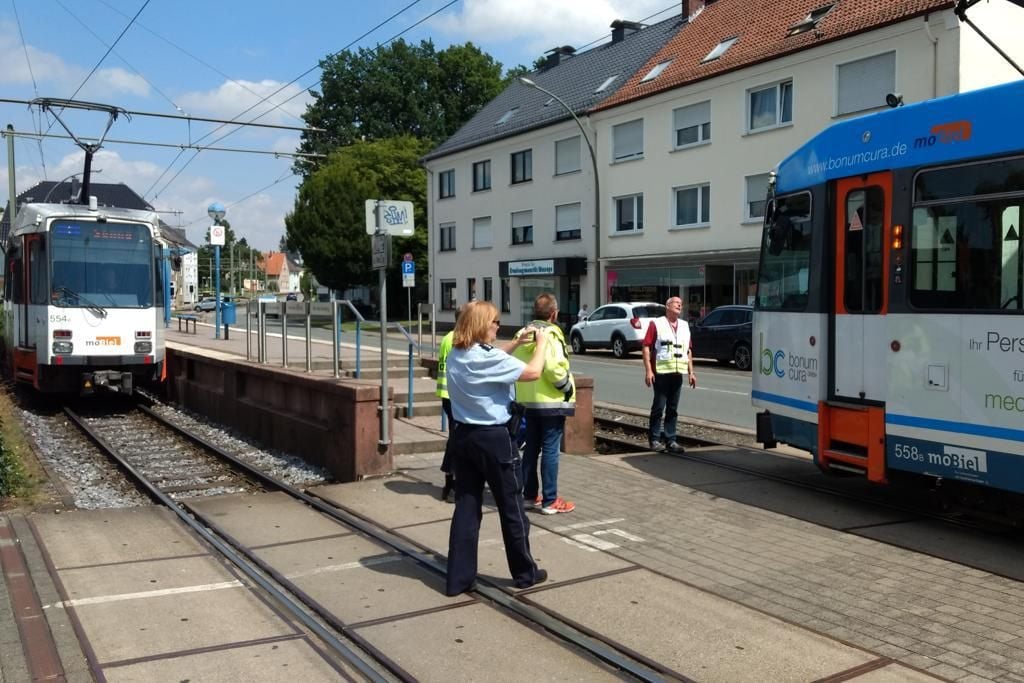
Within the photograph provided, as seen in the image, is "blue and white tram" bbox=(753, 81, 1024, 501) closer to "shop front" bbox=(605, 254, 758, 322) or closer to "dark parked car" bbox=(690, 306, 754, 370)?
"dark parked car" bbox=(690, 306, 754, 370)

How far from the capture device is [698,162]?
29500mm

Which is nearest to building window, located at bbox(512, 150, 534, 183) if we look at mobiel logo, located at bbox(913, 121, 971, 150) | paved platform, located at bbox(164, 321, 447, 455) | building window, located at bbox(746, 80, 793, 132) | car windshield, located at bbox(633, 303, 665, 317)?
building window, located at bbox(746, 80, 793, 132)

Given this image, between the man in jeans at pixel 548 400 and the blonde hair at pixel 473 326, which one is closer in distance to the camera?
the blonde hair at pixel 473 326

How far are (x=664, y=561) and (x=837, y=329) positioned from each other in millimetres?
2666

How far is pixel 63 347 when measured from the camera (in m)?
14.8

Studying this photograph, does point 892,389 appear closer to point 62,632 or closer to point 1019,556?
point 1019,556

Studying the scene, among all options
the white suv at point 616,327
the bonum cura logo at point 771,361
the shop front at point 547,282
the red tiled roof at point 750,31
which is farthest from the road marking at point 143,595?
the shop front at point 547,282

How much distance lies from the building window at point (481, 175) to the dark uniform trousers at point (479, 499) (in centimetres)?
3700

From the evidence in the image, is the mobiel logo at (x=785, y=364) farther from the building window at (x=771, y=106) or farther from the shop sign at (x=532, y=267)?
the shop sign at (x=532, y=267)

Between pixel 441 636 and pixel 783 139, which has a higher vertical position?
pixel 783 139

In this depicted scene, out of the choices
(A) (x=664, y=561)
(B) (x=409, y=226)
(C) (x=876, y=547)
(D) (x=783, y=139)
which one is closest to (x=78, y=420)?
(B) (x=409, y=226)

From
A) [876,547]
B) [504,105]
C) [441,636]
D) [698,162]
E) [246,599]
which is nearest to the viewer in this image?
[441,636]

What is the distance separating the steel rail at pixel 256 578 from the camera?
4.44 meters

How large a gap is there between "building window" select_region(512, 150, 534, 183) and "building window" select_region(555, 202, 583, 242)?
2517 millimetres
